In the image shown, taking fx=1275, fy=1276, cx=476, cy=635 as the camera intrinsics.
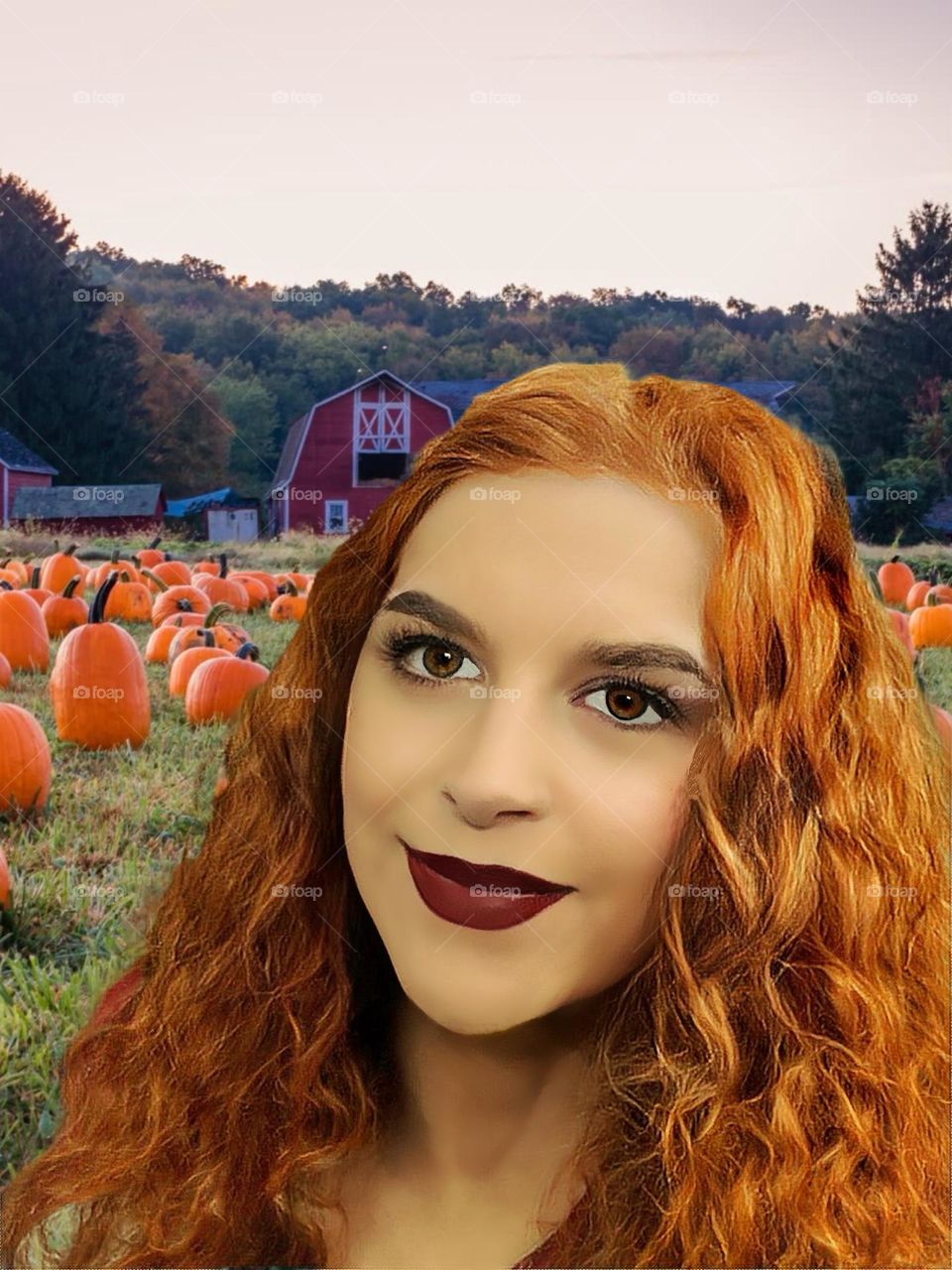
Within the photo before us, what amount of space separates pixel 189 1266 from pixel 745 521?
4.15ft

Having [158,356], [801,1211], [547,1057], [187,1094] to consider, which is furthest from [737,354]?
[187,1094]

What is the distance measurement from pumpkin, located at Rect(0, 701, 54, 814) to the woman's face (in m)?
0.69

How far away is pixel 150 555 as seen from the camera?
80.4 inches

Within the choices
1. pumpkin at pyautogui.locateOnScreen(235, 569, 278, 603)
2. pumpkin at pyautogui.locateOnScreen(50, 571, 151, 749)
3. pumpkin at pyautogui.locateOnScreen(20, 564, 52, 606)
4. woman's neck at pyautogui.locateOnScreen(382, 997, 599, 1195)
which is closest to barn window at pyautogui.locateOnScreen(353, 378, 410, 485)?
pumpkin at pyautogui.locateOnScreen(235, 569, 278, 603)

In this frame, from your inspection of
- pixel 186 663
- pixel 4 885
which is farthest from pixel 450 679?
pixel 4 885

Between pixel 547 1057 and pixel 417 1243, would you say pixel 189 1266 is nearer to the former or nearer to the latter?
pixel 417 1243

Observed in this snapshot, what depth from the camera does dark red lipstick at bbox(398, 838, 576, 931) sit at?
146 cm

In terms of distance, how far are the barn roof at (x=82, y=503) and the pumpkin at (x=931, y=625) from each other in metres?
1.21

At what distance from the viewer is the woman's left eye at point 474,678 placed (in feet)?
4.79

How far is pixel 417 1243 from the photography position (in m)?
1.67

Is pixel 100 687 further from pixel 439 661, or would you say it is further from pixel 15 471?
pixel 439 661

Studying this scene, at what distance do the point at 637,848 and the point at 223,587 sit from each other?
2.83 ft

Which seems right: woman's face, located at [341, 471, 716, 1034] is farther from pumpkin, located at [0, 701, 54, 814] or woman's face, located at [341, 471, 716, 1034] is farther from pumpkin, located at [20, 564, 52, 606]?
pumpkin, located at [20, 564, 52, 606]

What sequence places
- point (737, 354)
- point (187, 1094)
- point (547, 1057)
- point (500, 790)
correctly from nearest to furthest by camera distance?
point (500, 790) < point (547, 1057) < point (187, 1094) < point (737, 354)
